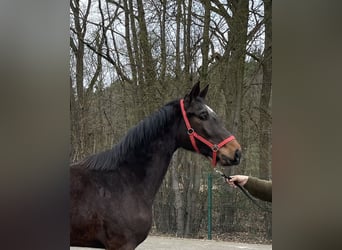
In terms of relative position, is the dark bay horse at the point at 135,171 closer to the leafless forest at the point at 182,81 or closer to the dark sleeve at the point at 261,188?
the dark sleeve at the point at 261,188

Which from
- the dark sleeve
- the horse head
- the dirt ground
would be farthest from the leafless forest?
the dark sleeve

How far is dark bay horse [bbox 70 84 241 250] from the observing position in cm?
207

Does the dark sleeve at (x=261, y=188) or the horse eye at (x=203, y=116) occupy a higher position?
the horse eye at (x=203, y=116)

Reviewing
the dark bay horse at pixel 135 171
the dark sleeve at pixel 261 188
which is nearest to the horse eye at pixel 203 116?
the dark bay horse at pixel 135 171

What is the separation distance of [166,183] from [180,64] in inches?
59.4

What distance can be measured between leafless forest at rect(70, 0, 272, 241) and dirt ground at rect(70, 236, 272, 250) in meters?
0.27

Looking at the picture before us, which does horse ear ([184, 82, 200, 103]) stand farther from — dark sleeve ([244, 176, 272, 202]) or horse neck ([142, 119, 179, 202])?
dark sleeve ([244, 176, 272, 202])

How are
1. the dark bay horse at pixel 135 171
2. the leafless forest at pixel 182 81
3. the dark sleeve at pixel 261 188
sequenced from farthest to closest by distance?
the leafless forest at pixel 182 81 < the dark bay horse at pixel 135 171 < the dark sleeve at pixel 261 188

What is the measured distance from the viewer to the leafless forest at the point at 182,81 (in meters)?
4.55

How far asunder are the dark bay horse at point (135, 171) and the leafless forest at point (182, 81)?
89.9 inches

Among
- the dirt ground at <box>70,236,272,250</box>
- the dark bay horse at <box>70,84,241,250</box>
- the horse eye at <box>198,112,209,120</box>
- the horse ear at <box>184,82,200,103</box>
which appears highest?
the horse ear at <box>184,82,200,103</box>
